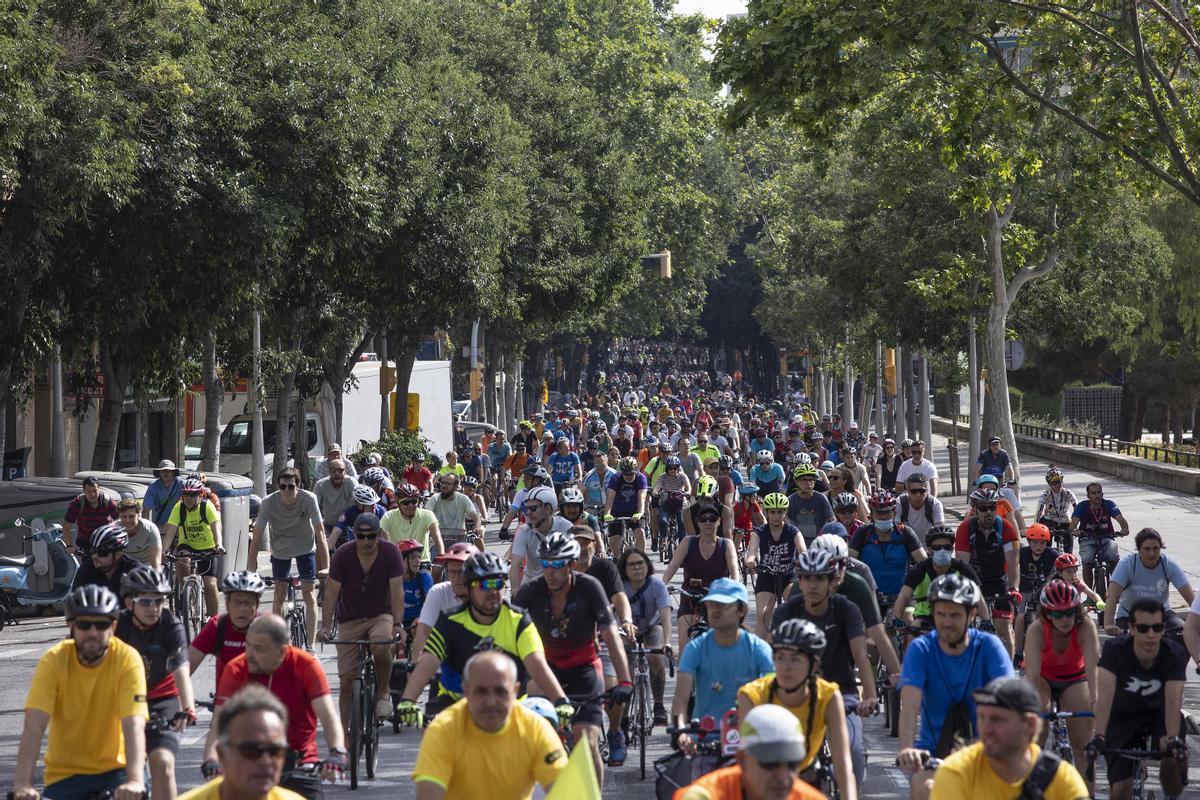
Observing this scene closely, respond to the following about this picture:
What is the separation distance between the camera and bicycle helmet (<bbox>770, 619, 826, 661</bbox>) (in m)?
7.30

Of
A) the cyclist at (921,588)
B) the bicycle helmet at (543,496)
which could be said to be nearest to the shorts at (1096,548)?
the cyclist at (921,588)

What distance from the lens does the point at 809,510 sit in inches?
666

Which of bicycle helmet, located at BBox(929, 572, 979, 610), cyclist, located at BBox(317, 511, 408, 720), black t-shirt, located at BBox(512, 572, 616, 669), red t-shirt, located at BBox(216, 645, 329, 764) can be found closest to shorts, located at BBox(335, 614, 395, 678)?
cyclist, located at BBox(317, 511, 408, 720)

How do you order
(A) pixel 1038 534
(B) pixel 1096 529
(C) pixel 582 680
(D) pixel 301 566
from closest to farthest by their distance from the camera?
(C) pixel 582 680
(A) pixel 1038 534
(D) pixel 301 566
(B) pixel 1096 529

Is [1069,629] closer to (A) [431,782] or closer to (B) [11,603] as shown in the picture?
(A) [431,782]

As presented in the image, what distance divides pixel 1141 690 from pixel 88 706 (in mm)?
5132

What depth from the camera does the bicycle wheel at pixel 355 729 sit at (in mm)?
10875

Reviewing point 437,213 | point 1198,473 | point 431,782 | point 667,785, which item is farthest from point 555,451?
point 431,782

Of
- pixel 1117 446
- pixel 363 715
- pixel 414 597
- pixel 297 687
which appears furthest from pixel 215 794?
pixel 1117 446

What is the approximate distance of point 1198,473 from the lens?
38.0m

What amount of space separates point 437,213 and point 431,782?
25.7 m

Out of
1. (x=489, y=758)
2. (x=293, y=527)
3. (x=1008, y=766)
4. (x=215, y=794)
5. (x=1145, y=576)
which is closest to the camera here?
(x=215, y=794)

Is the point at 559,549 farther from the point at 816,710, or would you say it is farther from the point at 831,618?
the point at 816,710

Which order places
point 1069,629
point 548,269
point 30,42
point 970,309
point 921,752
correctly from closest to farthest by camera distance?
point 921,752 < point 1069,629 < point 30,42 < point 970,309 < point 548,269
